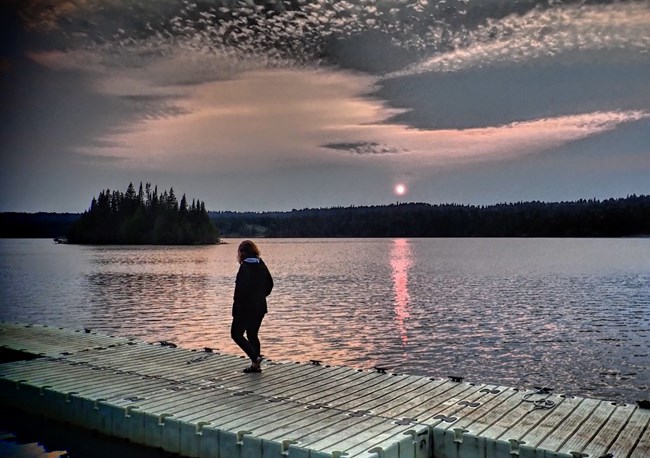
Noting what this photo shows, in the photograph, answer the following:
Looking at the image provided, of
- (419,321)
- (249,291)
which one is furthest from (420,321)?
(249,291)

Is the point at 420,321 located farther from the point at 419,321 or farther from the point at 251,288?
the point at 251,288

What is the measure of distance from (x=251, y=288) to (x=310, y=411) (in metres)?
3.39

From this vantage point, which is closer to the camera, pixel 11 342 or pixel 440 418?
pixel 440 418

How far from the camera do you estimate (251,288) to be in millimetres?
13570

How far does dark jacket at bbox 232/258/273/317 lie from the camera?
13.5 meters

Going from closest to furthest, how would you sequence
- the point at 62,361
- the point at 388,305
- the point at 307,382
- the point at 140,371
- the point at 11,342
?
the point at 307,382, the point at 140,371, the point at 62,361, the point at 11,342, the point at 388,305

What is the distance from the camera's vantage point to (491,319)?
35531 mm

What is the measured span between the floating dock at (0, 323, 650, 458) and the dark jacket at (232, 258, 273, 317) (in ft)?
5.48

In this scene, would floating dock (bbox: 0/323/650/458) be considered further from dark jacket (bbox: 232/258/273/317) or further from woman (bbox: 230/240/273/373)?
dark jacket (bbox: 232/258/273/317)

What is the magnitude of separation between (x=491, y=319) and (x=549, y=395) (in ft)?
78.4

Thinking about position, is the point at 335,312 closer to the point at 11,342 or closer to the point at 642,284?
the point at 11,342

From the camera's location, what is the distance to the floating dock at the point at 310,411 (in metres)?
9.65

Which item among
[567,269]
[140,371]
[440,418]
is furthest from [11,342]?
[567,269]

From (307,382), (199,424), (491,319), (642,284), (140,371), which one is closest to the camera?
(199,424)
